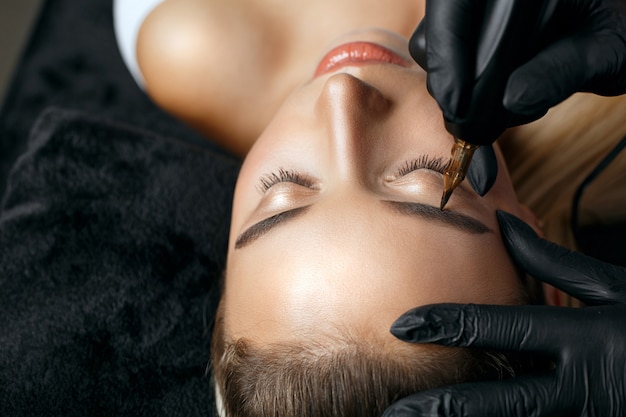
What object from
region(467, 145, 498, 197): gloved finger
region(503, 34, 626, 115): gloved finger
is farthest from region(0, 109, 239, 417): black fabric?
region(503, 34, 626, 115): gloved finger

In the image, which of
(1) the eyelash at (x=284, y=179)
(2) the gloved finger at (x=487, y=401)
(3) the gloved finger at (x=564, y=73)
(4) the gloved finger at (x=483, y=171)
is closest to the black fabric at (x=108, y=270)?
(1) the eyelash at (x=284, y=179)

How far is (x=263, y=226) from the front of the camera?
2.89 feet

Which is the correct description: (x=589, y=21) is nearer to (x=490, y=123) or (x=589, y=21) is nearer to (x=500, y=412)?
(x=490, y=123)

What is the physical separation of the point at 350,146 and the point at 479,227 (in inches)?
8.5

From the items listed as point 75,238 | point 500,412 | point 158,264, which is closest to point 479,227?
point 500,412

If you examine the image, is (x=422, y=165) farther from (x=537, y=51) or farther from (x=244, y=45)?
(x=244, y=45)

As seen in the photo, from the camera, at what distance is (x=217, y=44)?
1250 millimetres

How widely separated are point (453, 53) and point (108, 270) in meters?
0.75

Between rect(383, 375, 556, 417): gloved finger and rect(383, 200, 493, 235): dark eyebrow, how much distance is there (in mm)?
208

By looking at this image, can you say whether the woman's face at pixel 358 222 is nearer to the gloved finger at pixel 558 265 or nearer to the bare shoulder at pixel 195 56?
the gloved finger at pixel 558 265

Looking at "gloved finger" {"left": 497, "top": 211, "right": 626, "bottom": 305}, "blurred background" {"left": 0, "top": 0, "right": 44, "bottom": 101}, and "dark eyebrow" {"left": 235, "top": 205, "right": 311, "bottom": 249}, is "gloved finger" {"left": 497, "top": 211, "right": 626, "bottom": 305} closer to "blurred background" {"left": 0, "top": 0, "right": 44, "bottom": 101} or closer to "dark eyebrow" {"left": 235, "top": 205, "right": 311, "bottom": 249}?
"dark eyebrow" {"left": 235, "top": 205, "right": 311, "bottom": 249}

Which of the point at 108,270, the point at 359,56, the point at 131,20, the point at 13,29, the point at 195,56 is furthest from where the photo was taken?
the point at 13,29

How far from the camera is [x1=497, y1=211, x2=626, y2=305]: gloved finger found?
2.80 ft

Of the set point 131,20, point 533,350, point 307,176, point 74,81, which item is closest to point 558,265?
point 533,350
